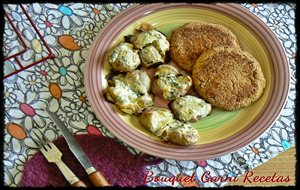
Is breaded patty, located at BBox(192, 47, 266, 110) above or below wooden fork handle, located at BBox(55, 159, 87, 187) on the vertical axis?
above

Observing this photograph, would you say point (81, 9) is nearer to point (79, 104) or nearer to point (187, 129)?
point (79, 104)

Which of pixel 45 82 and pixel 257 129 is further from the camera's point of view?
pixel 45 82

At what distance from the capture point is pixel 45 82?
1589mm

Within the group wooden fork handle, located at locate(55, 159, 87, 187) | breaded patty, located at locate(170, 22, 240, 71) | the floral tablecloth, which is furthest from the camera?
breaded patty, located at locate(170, 22, 240, 71)

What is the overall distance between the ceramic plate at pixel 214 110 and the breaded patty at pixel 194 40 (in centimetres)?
4

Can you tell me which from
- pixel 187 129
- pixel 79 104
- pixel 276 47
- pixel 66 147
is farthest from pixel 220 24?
pixel 66 147

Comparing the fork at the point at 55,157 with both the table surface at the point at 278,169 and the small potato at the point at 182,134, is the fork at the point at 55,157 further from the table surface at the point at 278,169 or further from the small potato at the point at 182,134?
the table surface at the point at 278,169

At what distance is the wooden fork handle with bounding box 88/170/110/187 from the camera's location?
1.37 meters

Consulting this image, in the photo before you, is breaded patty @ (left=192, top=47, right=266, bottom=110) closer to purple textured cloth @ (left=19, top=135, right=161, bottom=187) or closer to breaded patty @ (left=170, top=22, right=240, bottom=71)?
breaded patty @ (left=170, top=22, right=240, bottom=71)

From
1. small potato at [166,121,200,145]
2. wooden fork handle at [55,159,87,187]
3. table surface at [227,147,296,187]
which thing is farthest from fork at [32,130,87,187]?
table surface at [227,147,296,187]

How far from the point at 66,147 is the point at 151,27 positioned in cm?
51

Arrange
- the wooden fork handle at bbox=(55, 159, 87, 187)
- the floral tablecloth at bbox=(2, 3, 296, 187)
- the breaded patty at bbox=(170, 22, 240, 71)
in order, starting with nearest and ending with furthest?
the wooden fork handle at bbox=(55, 159, 87, 187) → the floral tablecloth at bbox=(2, 3, 296, 187) → the breaded patty at bbox=(170, 22, 240, 71)

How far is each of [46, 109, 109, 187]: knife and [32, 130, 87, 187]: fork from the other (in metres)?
0.04

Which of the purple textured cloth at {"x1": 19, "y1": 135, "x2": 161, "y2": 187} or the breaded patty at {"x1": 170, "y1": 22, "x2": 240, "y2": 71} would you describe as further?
the breaded patty at {"x1": 170, "y1": 22, "x2": 240, "y2": 71}
